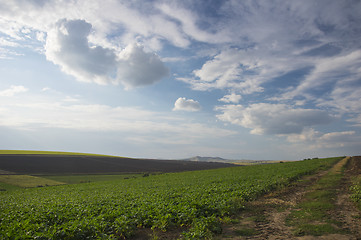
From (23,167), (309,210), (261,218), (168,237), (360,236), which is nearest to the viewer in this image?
(360,236)

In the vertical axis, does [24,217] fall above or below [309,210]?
below

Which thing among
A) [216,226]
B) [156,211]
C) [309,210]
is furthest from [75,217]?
[309,210]

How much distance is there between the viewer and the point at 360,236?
900 centimetres

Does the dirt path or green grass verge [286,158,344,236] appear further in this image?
green grass verge [286,158,344,236]

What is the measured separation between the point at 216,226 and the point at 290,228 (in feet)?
12.3

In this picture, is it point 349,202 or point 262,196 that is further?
point 262,196

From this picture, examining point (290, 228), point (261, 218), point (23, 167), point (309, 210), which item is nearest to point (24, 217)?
point (261, 218)

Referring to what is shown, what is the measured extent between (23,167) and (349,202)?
3688 inches

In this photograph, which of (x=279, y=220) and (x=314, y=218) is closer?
(x=314, y=218)

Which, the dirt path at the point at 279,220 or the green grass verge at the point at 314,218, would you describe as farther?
the green grass verge at the point at 314,218

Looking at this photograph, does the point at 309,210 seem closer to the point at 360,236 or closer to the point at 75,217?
the point at 360,236

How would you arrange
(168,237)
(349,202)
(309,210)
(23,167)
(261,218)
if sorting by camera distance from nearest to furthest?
(168,237) < (261,218) < (309,210) < (349,202) < (23,167)

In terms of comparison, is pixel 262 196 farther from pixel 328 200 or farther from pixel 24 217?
pixel 24 217

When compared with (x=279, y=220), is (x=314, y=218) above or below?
above
